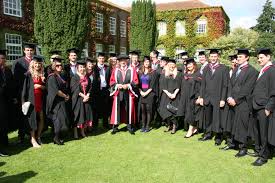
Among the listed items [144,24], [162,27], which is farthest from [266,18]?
[144,24]

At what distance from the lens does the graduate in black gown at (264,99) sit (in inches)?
220

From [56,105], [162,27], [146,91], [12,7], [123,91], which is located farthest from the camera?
[162,27]

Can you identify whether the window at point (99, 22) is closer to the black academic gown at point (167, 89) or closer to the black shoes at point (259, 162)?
the black academic gown at point (167, 89)

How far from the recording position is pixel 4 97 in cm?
636

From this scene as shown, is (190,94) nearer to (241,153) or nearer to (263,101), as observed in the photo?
(241,153)

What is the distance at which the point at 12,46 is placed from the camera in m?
19.3

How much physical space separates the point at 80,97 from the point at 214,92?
3338 mm

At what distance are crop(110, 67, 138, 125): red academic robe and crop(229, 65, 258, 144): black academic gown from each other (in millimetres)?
2827

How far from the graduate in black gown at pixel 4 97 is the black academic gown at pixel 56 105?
800mm

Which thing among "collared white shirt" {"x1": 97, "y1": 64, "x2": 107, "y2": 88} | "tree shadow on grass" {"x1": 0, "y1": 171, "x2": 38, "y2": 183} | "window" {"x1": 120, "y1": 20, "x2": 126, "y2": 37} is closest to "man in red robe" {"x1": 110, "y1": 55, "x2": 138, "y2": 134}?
"collared white shirt" {"x1": 97, "y1": 64, "x2": 107, "y2": 88}

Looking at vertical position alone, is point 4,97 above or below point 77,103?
above

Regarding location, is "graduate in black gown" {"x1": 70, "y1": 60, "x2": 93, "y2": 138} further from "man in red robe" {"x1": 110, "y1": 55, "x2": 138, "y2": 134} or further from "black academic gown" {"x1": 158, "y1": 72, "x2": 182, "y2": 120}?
"black academic gown" {"x1": 158, "y1": 72, "x2": 182, "y2": 120}

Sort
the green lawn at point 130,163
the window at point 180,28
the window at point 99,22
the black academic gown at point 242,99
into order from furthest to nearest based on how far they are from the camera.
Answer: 1. the window at point 180,28
2. the window at point 99,22
3. the black academic gown at point 242,99
4. the green lawn at point 130,163

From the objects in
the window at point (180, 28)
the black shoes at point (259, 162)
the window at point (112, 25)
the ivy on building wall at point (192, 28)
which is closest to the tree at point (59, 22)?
the black shoes at point (259, 162)
